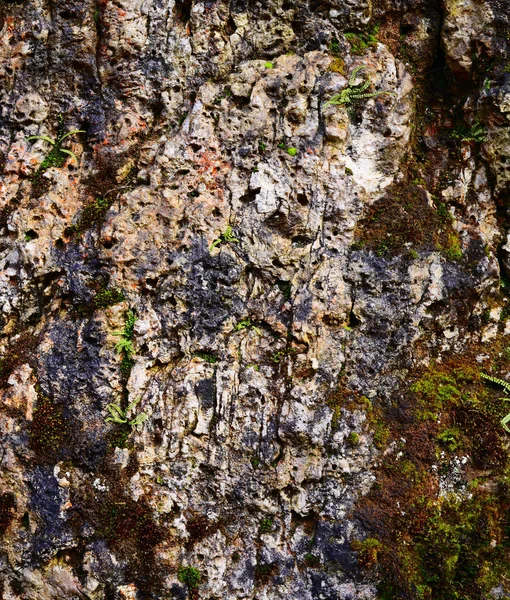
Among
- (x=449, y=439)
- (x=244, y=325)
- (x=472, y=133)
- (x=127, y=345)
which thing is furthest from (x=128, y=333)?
(x=472, y=133)

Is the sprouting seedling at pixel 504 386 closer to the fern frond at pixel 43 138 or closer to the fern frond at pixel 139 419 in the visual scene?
the fern frond at pixel 139 419

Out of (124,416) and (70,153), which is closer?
(124,416)

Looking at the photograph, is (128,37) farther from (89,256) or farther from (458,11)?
(458,11)

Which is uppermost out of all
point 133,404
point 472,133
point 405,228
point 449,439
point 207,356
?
point 472,133

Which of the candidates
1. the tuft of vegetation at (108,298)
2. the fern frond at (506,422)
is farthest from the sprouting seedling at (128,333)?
the fern frond at (506,422)

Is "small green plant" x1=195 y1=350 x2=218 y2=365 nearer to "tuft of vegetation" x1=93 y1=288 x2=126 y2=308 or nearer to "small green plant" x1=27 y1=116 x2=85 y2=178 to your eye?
"tuft of vegetation" x1=93 y1=288 x2=126 y2=308

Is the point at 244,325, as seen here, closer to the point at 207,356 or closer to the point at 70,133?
the point at 207,356
